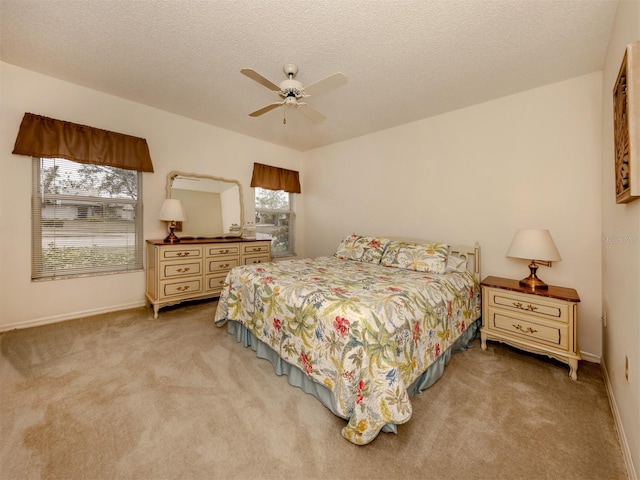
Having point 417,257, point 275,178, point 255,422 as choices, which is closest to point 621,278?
point 417,257

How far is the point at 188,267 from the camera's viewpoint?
329cm

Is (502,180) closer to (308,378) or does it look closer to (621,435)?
(621,435)

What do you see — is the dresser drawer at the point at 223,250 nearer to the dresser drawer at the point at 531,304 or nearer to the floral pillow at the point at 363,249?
the floral pillow at the point at 363,249

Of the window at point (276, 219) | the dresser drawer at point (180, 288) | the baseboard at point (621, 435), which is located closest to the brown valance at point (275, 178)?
the window at point (276, 219)

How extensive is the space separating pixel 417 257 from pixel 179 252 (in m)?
2.86

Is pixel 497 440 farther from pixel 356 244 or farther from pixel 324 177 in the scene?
pixel 324 177

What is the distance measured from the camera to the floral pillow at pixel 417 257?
2693 mm

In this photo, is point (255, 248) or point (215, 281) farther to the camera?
point (255, 248)

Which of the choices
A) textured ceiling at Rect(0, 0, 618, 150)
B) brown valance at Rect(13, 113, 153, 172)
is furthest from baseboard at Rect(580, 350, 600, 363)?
brown valance at Rect(13, 113, 153, 172)

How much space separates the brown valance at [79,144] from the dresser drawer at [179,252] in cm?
108

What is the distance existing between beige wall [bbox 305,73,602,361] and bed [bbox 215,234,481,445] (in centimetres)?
56

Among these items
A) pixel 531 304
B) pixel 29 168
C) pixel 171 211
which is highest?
pixel 29 168

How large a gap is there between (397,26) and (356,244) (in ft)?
7.55

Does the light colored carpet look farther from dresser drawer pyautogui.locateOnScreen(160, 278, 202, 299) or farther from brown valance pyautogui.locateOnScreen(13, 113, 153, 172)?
brown valance pyautogui.locateOnScreen(13, 113, 153, 172)
